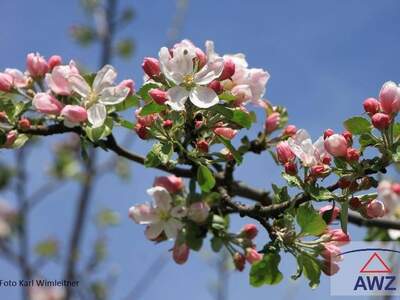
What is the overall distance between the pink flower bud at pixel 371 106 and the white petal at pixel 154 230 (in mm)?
673

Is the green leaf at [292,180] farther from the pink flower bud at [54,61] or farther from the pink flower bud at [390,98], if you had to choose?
the pink flower bud at [54,61]

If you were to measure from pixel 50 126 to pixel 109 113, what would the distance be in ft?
0.57

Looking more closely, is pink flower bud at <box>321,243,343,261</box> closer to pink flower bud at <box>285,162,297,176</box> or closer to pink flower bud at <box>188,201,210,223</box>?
pink flower bud at <box>285,162,297,176</box>

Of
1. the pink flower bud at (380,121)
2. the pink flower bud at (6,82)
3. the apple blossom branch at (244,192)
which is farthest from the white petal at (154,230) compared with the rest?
the pink flower bud at (380,121)

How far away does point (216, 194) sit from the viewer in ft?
5.85

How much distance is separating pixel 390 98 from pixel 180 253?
0.73 meters

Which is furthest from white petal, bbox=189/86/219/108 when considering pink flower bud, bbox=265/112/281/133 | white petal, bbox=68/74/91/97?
pink flower bud, bbox=265/112/281/133

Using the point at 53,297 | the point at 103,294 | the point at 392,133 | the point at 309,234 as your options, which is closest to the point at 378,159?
the point at 392,133

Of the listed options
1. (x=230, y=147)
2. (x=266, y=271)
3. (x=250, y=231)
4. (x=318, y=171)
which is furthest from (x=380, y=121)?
(x=250, y=231)

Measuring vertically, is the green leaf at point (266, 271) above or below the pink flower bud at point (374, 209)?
below

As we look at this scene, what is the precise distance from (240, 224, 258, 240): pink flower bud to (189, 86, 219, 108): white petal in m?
0.51

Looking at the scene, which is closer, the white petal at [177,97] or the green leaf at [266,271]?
the white petal at [177,97]

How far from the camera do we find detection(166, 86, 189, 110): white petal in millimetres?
1456

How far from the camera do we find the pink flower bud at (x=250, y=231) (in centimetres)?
182
